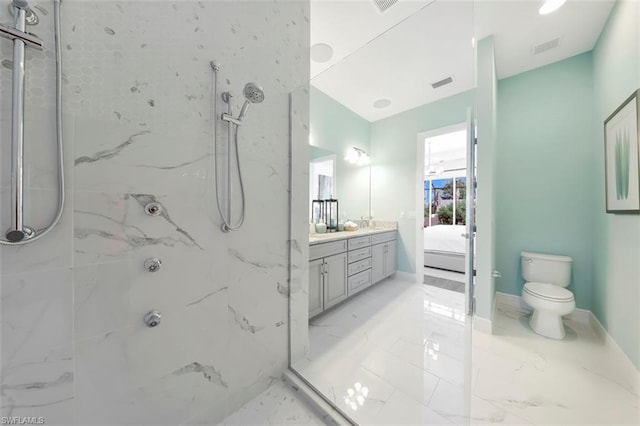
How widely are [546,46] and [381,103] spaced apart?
161cm

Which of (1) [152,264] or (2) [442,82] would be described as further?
(2) [442,82]

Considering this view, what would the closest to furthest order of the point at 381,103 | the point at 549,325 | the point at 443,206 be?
the point at 549,325 < the point at 443,206 < the point at 381,103

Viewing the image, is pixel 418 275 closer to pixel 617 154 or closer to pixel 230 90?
pixel 617 154

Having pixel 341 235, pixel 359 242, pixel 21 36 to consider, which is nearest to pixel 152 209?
pixel 21 36

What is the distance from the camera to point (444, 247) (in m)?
3.00

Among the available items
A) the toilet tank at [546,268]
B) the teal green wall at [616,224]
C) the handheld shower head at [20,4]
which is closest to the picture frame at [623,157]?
the teal green wall at [616,224]

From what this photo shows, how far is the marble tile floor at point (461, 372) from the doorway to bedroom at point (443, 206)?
61 centimetres

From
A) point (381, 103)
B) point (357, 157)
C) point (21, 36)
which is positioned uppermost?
point (381, 103)

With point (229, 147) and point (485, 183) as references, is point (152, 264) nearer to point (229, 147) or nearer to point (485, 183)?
point (229, 147)

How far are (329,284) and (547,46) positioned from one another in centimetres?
320

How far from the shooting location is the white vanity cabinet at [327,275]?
1976mm

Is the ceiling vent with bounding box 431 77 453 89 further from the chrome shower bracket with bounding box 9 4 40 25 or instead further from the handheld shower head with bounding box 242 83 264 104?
the chrome shower bracket with bounding box 9 4 40 25

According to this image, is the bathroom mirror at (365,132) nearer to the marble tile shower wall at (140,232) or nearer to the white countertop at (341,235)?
the white countertop at (341,235)

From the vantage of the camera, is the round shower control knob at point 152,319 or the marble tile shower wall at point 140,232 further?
the round shower control knob at point 152,319
